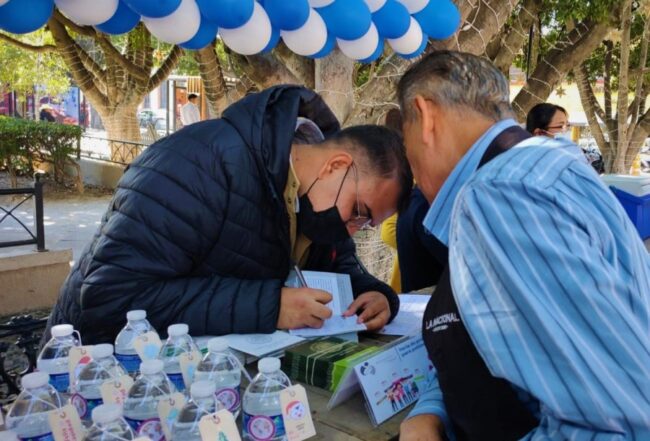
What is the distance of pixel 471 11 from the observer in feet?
14.7

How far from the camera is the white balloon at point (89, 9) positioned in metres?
2.65

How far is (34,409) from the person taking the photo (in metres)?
1.14

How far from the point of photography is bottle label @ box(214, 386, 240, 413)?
4.24 ft

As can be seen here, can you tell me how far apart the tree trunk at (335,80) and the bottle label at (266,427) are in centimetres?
307

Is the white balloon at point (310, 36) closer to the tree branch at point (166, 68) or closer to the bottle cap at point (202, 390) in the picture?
the bottle cap at point (202, 390)

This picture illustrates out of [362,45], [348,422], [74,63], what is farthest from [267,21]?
[74,63]

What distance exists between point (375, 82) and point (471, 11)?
3.17ft

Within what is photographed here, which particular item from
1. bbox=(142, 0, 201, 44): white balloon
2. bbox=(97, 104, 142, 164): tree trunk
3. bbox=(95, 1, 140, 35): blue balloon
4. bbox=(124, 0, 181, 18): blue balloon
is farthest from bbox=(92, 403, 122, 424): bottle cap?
bbox=(97, 104, 142, 164): tree trunk

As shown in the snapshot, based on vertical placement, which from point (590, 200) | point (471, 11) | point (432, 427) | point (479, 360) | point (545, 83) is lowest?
point (432, 427)

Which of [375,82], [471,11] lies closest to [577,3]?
[471,11]

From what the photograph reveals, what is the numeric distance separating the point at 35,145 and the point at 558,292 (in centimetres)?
1152

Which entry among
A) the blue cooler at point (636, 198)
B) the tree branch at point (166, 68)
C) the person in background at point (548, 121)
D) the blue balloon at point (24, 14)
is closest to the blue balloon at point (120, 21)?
the blue balloon at point (24, 14)

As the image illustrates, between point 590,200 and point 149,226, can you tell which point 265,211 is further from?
point 590,200

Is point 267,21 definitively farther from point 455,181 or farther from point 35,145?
point 35,145
